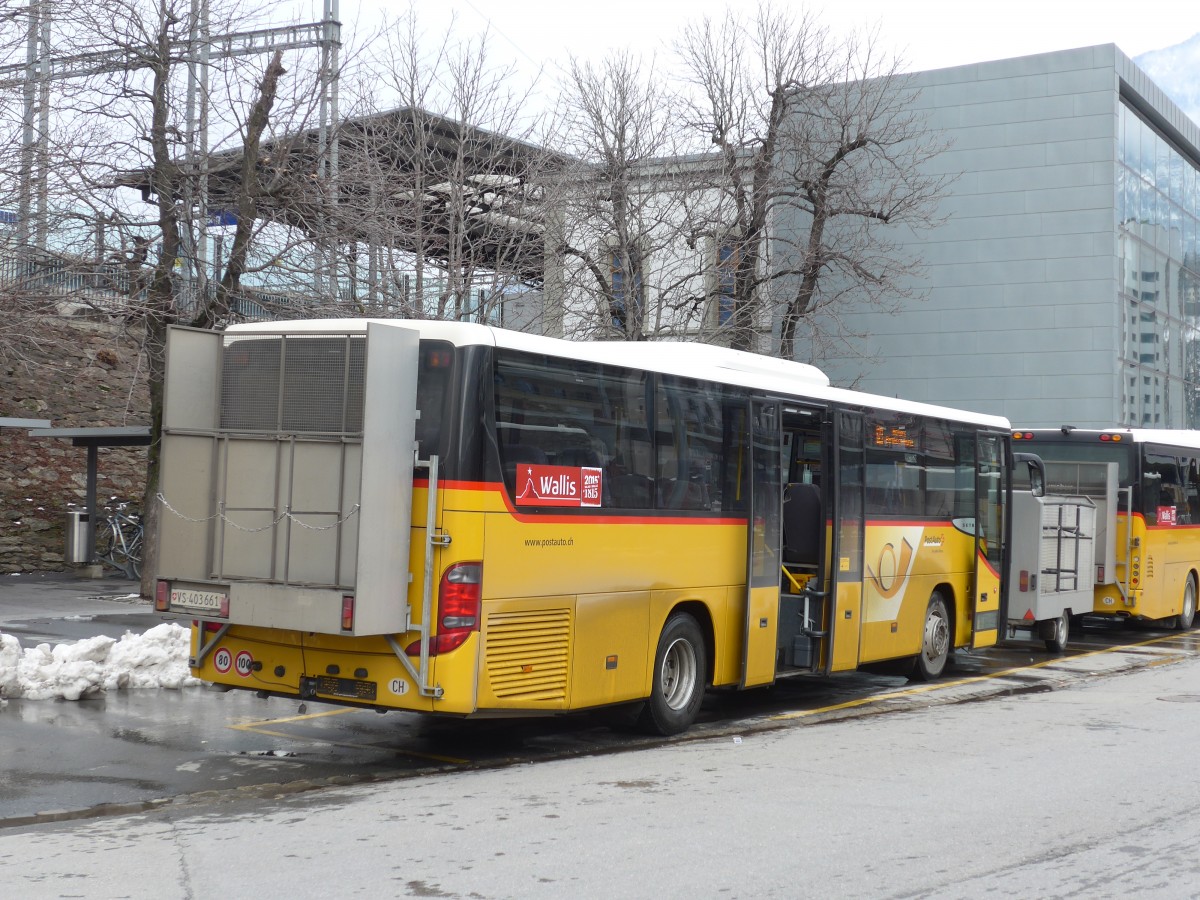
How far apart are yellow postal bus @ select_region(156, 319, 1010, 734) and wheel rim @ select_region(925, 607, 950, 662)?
405cm

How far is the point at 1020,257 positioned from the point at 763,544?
29469 millimetres

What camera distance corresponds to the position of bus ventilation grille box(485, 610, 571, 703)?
8734mm

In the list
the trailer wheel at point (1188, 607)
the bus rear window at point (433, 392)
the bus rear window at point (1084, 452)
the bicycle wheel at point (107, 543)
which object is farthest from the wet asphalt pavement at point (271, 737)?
the bicycle wheel at point (107, 543)

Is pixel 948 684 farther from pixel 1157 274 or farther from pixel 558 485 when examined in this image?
pixel 1157 274

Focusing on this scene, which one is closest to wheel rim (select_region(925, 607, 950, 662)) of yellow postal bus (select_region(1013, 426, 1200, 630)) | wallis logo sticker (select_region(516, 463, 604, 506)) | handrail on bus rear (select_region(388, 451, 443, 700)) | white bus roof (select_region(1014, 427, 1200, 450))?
yellow postal bus (select_region(1013, 426, 1200, 630))

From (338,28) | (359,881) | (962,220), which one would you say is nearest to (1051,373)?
(962,220)

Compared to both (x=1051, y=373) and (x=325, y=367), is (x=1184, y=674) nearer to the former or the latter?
(x=325, y=367)

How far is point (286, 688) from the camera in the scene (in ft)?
29.7

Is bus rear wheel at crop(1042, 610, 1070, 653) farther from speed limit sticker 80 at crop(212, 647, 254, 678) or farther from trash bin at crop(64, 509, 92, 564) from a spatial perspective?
trash bin at crop(64, 509, 92, 564)

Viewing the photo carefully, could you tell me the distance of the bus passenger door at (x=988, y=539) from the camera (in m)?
15.4

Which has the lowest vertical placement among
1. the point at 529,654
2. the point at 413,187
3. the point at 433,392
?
the point at 529,654

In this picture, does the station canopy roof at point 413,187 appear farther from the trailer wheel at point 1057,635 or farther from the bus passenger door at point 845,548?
the trailer wheel at point 1057,635

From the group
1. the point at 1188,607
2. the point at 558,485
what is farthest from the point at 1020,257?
the point at 558,485

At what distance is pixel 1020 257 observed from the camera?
3809 centimetres
